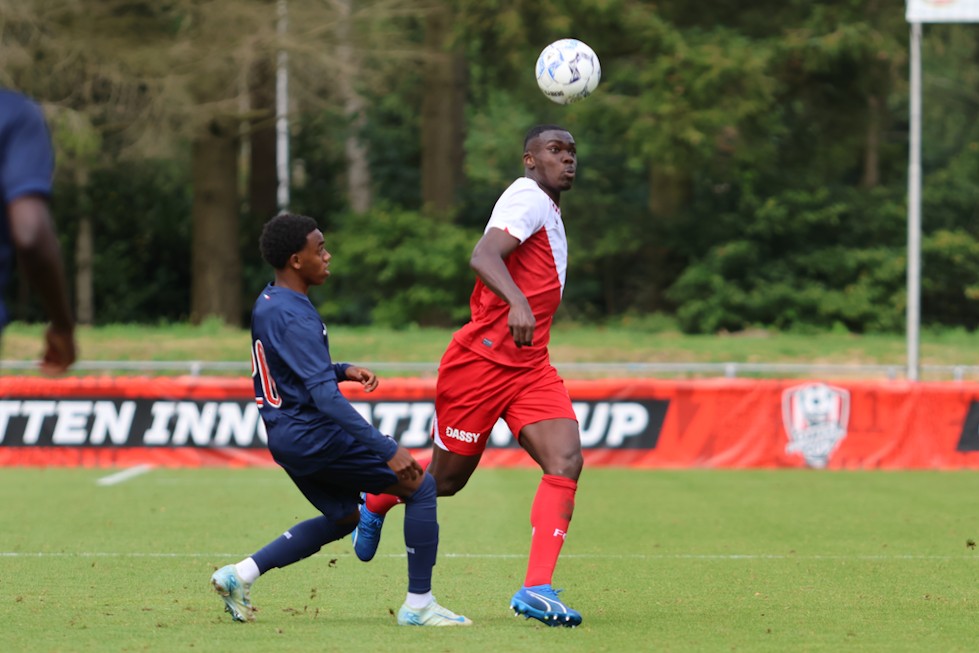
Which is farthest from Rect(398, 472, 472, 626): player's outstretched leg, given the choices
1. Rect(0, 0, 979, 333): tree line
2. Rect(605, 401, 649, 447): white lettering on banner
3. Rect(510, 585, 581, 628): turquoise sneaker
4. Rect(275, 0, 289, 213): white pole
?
Rect(275, 0, 289, 213): white pole

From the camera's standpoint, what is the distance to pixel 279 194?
3969cm

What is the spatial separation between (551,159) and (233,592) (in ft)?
7.97

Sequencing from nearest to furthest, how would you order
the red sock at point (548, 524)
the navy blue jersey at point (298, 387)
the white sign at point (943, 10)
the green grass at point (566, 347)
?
1. the navy blue jersey at point (298, 387)
2. the red sock at point (548, 524)
3. the white sign at point (943, 10)
4. the green grass at point (566, 347)

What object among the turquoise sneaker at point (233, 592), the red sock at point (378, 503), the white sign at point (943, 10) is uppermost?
the white sign at point (943, 10)

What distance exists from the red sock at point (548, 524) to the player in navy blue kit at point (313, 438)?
390 mm

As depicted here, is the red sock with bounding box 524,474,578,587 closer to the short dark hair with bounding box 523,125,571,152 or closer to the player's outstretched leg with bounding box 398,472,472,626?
the player's outstretched leg with bounding box 398,472,472,626

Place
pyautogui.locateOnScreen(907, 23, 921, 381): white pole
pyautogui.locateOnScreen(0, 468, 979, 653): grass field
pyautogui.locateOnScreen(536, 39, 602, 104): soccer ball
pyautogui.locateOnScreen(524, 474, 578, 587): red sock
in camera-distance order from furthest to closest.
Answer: pyautogui.locateOnScreen(907, 23, 921, 381): white pole → pyautogui.locateOnScreen(536, 39, 602, 104): soccer ball → pyautogui.locateOnScreen(524, 474, 578, 587): red sock → pyautogui.locateOnScreen(0, 468, 979, 653): grass field

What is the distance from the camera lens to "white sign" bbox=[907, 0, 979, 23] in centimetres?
1847

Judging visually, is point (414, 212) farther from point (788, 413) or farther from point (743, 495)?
point (743, 495)

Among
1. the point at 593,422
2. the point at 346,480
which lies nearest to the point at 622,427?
the point at 593,422

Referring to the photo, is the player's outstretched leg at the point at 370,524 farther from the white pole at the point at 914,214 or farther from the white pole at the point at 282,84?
the white pole at the point at 282,84

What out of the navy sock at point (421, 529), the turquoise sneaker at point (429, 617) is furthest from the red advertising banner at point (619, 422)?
the navy sock at point (421, 529)

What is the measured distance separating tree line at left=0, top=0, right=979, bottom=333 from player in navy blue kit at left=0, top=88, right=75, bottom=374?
22.5 metres

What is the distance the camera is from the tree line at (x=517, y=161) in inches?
1120
